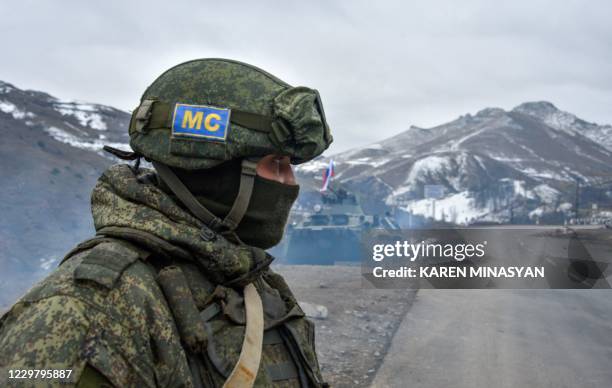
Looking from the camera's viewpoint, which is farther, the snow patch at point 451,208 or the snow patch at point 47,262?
the snow patch at point 451,208

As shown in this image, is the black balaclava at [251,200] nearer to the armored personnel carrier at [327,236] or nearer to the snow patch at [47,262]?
the snow patch at [47,262]

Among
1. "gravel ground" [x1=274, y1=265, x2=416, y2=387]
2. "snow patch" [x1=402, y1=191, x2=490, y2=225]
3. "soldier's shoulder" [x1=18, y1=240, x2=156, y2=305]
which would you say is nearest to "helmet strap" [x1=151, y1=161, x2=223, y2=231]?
"soldier's shoulder" [x1=18, y1=240, x2=156, y2=305]

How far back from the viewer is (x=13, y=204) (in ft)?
55.7

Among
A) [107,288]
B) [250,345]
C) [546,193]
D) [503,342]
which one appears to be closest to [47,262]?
[503,342]

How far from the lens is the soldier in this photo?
4.17 ft

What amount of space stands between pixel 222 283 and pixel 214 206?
0.75 feet

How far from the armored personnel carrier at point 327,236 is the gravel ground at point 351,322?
4.29m

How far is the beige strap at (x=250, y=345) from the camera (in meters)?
1.50

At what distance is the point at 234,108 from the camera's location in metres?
1.73

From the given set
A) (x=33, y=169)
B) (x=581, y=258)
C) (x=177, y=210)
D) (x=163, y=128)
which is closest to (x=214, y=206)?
(x=177, y=210)

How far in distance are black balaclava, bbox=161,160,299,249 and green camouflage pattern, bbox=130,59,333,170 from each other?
66 millimetres

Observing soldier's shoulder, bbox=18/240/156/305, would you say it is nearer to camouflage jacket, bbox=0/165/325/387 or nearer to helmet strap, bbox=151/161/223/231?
camouflage jacket, bbox=0/165/325/387

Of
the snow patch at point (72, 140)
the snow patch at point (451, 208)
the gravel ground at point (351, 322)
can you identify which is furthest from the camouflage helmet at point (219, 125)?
the snow patch at point (451, 208)

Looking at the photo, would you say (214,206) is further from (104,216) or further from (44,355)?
(44,355)
